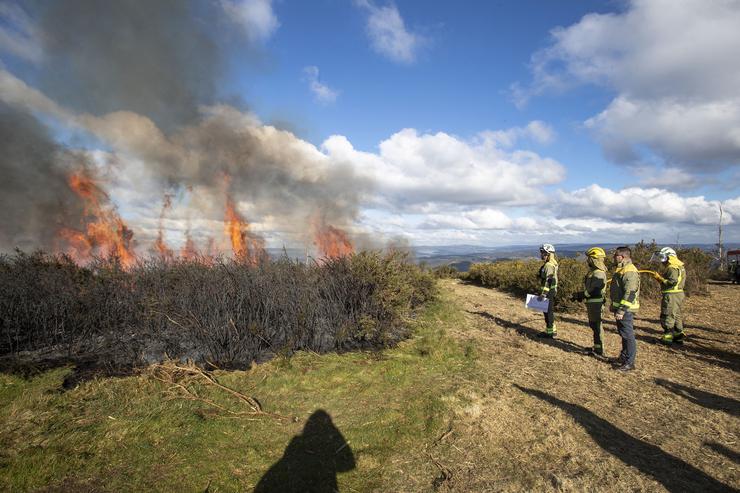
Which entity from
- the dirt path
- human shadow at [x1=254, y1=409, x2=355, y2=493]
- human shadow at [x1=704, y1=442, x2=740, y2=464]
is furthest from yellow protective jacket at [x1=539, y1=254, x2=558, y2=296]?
human shadow at [x1=254, y1=409, x2=355, y2=493]

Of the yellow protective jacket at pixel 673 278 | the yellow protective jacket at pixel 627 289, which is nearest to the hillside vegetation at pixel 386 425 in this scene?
the yellow protective jacket at pixel 627 289

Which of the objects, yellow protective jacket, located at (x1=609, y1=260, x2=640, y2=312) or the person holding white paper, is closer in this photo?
yellow protective jacket, located at (x1=609, y1=260, x2=640, y2=312)

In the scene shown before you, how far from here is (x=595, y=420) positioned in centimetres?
421

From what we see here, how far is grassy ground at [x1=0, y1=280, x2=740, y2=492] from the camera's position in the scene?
3211 millimetres

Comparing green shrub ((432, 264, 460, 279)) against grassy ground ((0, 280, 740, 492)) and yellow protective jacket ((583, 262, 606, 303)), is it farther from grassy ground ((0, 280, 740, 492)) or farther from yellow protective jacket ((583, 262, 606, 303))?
grassy ground ((0, 280, 740, 492))

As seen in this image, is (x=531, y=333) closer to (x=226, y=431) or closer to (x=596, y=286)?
(x=596, y=286)

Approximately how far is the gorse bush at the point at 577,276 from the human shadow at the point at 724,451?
7686 mm

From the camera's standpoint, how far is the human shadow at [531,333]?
23.7 ft

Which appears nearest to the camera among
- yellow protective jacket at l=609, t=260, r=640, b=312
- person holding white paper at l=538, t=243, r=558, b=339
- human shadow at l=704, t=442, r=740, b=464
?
human shadow at l=704, t=442, r=740, b=464

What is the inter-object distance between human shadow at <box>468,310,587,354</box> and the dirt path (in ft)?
0.21

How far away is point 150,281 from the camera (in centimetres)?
755

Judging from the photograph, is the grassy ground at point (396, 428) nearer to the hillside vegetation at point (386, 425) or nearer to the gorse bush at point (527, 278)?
the hillside vegetation at point (386, 425)

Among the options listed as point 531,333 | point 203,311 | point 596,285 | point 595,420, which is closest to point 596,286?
point 596,285

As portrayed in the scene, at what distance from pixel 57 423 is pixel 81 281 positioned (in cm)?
561
